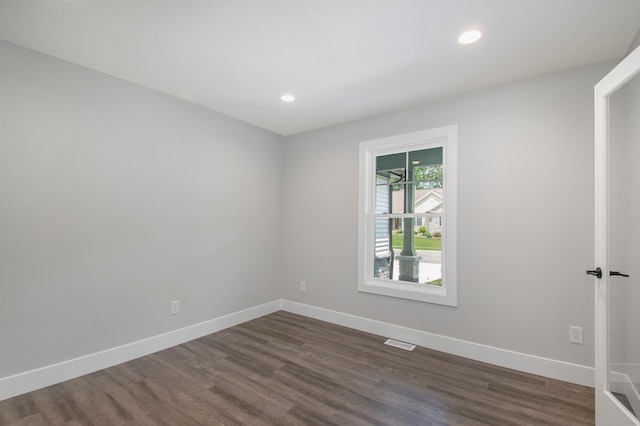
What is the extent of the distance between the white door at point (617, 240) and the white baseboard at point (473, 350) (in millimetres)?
652

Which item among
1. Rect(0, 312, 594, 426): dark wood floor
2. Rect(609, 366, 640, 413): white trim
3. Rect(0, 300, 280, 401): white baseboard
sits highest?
Rect(609, 366, 640, 413): white trim

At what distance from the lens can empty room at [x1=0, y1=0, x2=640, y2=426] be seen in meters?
1.88

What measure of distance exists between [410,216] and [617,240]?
1.77 m

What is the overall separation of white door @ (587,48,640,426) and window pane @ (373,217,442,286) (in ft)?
4.64

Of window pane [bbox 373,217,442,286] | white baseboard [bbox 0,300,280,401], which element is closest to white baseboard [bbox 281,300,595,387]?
window pane [bbox 373,217,442,286]

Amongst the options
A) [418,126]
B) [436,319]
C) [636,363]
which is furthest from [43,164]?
[636,363]

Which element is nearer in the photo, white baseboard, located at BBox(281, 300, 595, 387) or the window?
white baseboard, located at BBox(281, 300, 595, 387)

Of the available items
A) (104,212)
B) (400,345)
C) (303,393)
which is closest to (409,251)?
(400,345)

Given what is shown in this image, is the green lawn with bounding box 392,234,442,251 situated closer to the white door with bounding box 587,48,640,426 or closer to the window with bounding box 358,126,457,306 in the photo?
the window with bounding box 358,126,457,306

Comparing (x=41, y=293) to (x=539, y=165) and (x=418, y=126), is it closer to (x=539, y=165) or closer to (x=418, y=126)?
(x=418, y=126)

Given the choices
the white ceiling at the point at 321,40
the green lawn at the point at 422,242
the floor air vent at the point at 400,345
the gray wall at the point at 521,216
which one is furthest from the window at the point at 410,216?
the white ceiling at the point at 321,40

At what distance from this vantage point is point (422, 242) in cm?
333

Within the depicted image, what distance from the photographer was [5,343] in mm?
2145

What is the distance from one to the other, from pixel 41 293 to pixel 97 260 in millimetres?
419
